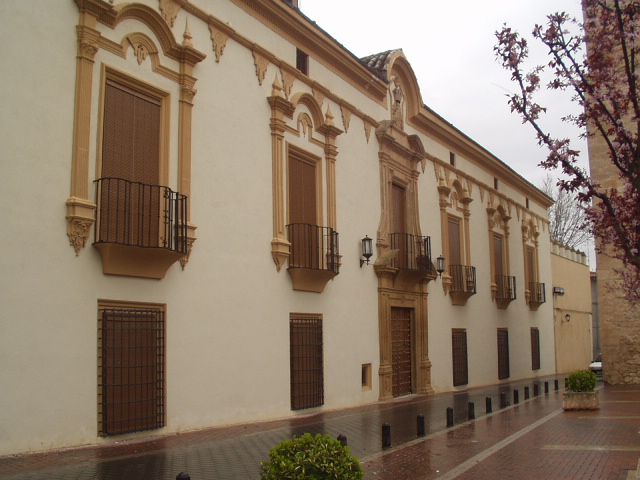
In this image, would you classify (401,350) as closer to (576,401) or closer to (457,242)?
(576,401)

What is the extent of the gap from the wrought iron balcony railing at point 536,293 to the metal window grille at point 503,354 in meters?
3.50

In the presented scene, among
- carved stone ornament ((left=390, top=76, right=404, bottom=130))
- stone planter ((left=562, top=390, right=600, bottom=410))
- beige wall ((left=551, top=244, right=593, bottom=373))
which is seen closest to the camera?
stone planter ((left=562, top=390, right=600, bottom=410))

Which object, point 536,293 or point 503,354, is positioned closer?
point 503,354

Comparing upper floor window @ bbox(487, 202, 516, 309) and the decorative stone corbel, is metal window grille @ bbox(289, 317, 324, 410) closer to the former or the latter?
the decorative stone corbel

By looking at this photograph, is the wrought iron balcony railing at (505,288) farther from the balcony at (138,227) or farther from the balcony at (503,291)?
the balcony at (138,227)

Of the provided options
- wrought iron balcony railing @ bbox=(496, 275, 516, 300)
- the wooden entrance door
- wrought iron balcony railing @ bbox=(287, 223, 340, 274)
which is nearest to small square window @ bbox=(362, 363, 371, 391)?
the wooden entrance door

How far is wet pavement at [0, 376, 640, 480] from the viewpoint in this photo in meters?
8.20

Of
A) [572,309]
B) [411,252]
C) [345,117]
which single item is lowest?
[572,309]

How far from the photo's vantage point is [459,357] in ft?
74.6

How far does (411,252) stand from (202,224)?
876 cm

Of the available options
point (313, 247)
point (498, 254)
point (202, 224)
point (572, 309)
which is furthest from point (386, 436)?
point (572, 309)

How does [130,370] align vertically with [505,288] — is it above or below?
below

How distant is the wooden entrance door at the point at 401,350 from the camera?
1878cm

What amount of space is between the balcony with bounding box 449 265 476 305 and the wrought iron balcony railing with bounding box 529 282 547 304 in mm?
7694
